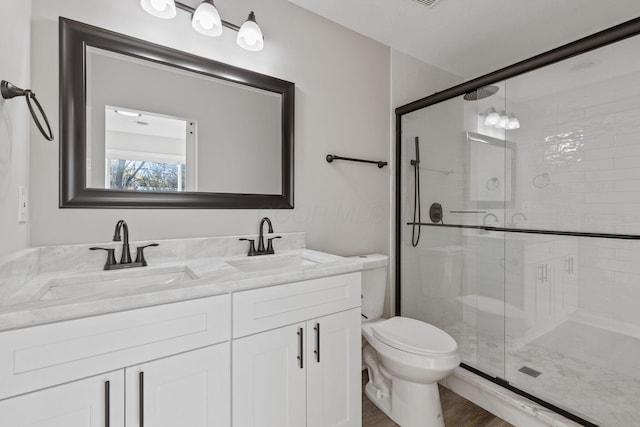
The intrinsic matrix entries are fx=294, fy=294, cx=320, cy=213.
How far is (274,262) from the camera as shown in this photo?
5.08 ft

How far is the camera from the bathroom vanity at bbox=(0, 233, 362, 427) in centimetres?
75

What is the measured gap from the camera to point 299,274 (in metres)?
1.17

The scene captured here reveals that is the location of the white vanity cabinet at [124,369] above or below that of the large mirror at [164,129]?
below

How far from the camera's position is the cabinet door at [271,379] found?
1054 mm

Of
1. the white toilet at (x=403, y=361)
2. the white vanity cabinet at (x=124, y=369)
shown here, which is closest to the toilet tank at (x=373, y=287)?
the white toilet at (x=403, y=361)

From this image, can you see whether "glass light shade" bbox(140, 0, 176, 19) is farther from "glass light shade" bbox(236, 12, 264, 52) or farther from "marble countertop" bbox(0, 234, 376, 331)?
"marble countertop" bbox(0, 234, 376, 331)

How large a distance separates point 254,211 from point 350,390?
1.02m

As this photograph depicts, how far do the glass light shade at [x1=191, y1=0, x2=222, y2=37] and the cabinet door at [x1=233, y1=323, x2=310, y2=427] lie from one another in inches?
54.6

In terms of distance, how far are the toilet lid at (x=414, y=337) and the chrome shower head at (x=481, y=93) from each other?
1.45 meters

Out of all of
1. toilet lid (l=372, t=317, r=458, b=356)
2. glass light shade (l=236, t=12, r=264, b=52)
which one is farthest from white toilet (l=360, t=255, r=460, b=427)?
glass light shade (l=236, t=12, r=264, b=52)

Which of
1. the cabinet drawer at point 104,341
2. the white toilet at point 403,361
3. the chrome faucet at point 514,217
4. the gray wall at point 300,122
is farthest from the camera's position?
the chrome faucet at point 514,217

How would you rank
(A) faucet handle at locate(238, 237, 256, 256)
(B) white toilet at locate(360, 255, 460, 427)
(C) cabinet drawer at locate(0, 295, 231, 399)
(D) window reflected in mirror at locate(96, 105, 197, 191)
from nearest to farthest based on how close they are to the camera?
(C) cabinet drawer at locate(0, 295, 231, 399) < (D) window reflected in mirror at locate(96, 105, 197, 191) < (B) white toilet at locate(360, 255, 460, 427) < (A) faucet handle at locate(238, 237, 256, 256)

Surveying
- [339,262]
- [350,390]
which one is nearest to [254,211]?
[339,262]

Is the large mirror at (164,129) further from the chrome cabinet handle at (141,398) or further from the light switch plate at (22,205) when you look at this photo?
the chrome cabinet handle at (141,398)
